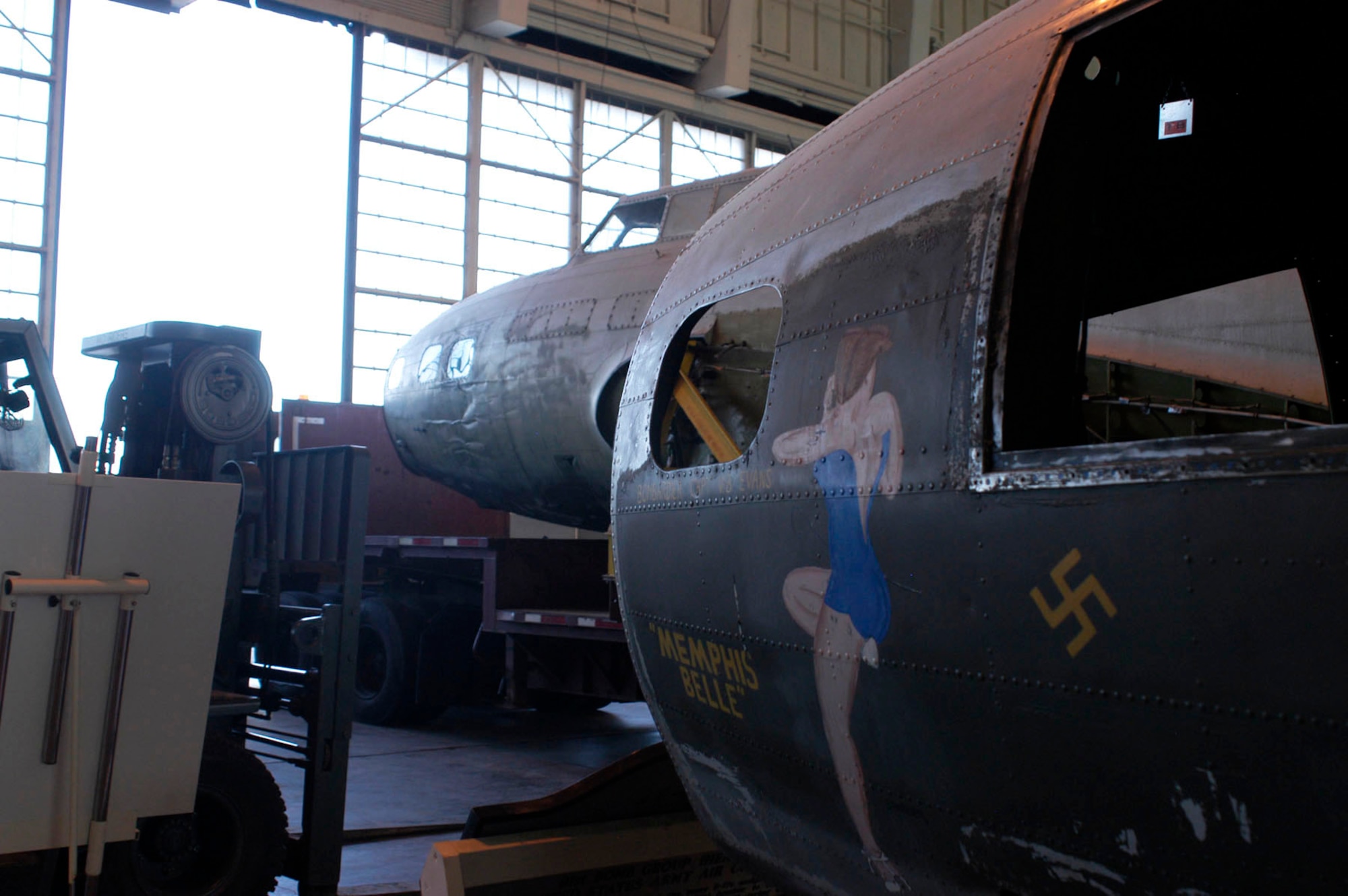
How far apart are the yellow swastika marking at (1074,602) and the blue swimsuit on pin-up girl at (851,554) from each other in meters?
0.51

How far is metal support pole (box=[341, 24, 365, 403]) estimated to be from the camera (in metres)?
18.5

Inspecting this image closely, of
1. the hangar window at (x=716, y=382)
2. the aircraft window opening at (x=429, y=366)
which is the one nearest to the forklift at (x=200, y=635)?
the hangar window at (x=716, y=382)

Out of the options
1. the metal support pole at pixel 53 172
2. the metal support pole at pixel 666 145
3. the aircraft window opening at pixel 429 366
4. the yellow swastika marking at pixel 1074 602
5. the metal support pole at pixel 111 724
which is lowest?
the metal support pole at pixel 111 724

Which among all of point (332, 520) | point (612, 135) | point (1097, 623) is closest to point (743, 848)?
point (1097, 623)

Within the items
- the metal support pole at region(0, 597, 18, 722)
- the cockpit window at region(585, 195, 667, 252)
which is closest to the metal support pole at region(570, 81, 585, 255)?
the cockpit window at region(585, 195, 667, 252)

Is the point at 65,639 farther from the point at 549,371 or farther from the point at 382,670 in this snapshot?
the point at 382,670

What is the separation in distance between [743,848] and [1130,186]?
263cm

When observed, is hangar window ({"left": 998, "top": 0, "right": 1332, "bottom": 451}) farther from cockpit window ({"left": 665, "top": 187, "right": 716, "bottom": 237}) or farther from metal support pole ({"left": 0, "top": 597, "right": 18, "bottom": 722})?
metal support pole ({"left": 0, "top": 597, "right": 18, "bottom": 722})

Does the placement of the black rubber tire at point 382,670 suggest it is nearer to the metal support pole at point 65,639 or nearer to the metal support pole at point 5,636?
the metal support pole at point 65,639

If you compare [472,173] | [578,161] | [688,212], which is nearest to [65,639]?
[688,212]

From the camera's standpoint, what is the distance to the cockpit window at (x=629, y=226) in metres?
9.34

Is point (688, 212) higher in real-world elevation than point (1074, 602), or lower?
higher

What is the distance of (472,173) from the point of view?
2009 centimetres

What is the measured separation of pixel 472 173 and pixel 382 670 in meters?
11.5
